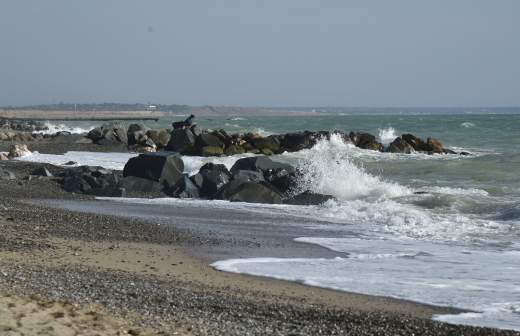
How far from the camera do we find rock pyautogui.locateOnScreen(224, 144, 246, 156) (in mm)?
36250

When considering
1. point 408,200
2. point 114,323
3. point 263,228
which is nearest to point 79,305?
point 114,323

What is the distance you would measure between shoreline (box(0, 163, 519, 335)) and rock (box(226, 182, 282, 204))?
20.9ft

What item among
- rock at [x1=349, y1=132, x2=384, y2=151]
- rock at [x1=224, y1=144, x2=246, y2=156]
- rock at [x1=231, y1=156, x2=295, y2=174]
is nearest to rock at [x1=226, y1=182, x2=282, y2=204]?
rock at [x1=231, y1=156, x2=295, y2=174]

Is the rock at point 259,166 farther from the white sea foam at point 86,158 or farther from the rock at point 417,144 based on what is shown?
the rock at point 417,144

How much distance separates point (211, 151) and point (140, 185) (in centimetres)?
1438

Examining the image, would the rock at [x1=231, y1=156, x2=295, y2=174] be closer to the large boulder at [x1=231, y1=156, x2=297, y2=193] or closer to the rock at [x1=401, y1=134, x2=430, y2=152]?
the large boulder at [x1=231, y1=156, x2=297, y2=193]

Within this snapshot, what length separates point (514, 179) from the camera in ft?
83.0

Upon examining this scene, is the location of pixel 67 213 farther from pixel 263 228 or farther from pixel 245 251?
pixel 245 251

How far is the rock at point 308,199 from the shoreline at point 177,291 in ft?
21.3

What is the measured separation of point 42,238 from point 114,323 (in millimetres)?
5756

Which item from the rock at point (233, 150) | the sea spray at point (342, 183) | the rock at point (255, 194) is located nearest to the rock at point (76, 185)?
the rock at point (255, 194)

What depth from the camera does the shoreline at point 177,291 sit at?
7.28m

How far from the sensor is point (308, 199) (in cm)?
1931

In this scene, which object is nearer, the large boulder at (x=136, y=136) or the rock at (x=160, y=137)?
the rock at (x=160, y=137)
